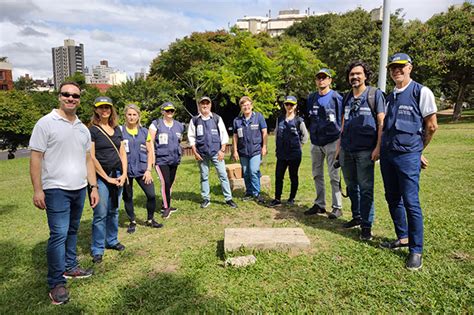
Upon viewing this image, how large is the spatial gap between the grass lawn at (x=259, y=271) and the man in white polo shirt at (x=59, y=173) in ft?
1.41

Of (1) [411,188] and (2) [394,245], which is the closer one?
(1) [411,188]

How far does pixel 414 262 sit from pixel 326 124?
7.15 feet

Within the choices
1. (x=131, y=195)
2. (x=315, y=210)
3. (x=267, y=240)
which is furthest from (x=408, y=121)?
(x=131, y=195)

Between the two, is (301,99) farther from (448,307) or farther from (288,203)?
(448,307)

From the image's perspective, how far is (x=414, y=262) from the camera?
3268 mm

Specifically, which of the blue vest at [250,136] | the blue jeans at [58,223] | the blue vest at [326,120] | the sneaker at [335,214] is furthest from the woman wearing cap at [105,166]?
the sneaker at [335,214]

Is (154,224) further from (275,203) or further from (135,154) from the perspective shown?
(275,203)

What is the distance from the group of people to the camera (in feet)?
9.95

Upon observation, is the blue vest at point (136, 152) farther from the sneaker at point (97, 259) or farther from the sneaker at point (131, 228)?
the sneaker at point (97, 259)

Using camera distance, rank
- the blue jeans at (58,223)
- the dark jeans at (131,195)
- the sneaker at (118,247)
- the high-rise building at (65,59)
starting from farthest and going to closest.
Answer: the high-rise building at (65,59) → the dark jeans at (131,195) → the sneaker at (118,247) → the blue jeans at (58,223)

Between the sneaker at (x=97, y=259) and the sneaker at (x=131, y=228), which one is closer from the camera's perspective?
the sneaker at (x=97, y=259)

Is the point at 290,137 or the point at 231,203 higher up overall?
the point at 290,137

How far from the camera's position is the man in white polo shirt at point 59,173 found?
2.89 metres

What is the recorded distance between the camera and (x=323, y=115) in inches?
188
